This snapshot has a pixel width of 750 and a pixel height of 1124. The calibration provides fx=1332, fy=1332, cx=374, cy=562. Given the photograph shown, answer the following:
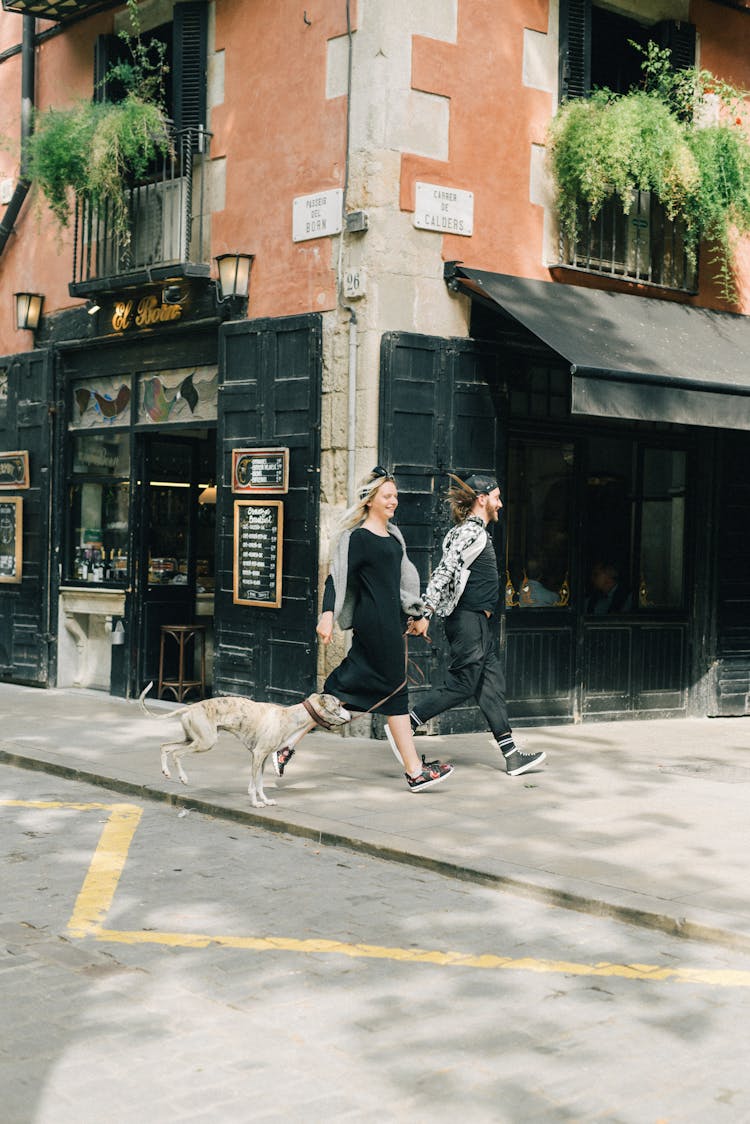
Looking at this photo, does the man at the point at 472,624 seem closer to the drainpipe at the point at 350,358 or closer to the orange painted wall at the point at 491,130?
the drainpipe at the point at 350,358

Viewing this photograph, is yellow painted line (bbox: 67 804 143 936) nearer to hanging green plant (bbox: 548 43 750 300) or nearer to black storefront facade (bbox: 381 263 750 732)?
black storefront facade (bbox: 381 263 750 732)

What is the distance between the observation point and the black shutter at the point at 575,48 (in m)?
11.4

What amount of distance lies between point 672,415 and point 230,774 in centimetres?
423

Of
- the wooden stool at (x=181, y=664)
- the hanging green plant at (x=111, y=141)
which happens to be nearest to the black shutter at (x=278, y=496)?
the wooden stool at (x=181, y=664)

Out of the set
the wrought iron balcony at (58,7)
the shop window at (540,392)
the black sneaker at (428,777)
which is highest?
the wrought iron balcony at (58,7)

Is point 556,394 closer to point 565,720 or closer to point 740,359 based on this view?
Result: point 740,359

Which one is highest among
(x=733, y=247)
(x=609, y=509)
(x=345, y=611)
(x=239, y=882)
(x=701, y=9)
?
(x=701, y=9)

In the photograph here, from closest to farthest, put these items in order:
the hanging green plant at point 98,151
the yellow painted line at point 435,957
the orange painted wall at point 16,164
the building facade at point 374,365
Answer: the yellow painted line at point 435,957 < the building facade at point 374,365 < the hanging green plant at point 98,151 < the orange painted wall at point 16,164

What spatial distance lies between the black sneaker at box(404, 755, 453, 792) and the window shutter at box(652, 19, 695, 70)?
292 inches

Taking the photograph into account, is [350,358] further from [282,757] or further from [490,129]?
[282,757]

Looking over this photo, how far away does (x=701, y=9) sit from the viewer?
12484 mm

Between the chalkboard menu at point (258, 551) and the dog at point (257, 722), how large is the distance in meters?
3.07

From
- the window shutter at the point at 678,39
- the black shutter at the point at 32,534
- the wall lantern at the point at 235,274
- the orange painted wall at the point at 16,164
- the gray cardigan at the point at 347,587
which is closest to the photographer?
the gray cardigan at the point at 347,587

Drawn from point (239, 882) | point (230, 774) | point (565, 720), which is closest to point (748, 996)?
point (239, 882)
